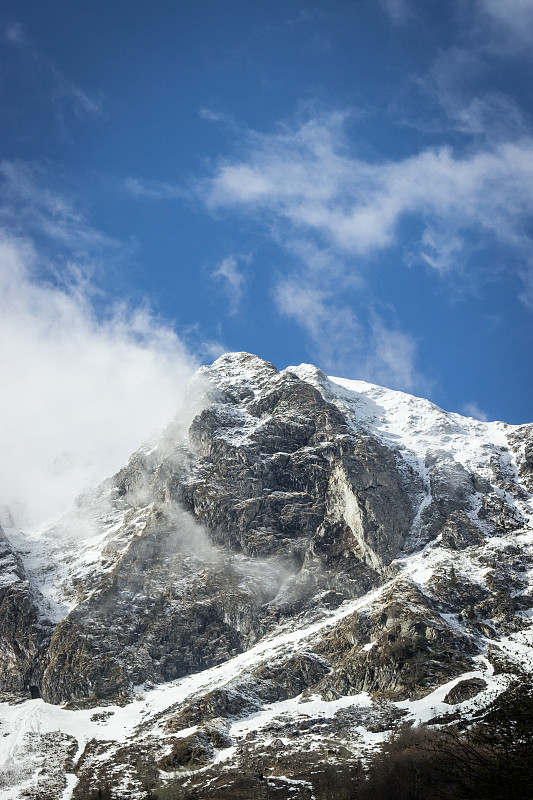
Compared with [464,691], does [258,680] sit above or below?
above

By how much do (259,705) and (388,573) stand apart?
6314cm

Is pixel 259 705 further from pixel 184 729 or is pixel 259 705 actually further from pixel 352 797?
pixel 352 797

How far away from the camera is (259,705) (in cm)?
14962

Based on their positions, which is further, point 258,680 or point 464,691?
point 258,680

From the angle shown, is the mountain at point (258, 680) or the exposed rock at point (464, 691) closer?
the mountain at point (258, 680)

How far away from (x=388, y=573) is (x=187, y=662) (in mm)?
63562

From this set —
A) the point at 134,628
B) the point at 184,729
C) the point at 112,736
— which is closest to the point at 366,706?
the point at 184,729

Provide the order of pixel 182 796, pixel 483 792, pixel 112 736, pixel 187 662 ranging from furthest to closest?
1. pixel 187 662
2. pixel 112 736
3. pixel 182 796
4. pixel 483 792

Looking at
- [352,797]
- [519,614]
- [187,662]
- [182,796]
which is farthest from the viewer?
[187,662]

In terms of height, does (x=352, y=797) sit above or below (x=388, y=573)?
below

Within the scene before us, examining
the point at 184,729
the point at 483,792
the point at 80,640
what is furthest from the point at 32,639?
the point at 483,792

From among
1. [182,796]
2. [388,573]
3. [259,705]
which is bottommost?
[182,796]

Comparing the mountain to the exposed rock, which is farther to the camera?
the exposed rock

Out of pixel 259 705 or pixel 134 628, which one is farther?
pixel 134 628
